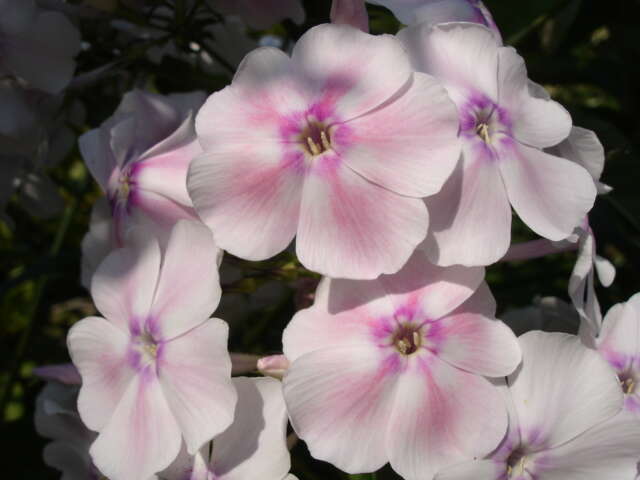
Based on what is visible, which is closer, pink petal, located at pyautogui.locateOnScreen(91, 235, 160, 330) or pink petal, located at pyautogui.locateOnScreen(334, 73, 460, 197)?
pink petal, located at pyautogui.locateOnScreen(334, 73, 460, 197)

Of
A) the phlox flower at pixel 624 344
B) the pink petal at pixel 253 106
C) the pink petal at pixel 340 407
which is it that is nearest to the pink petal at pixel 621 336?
the phlox flower at pixel 624 344

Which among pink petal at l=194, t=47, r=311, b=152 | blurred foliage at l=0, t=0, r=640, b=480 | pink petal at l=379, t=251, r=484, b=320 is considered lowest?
blurred foliage at l=0, t=0, r=640, b=480

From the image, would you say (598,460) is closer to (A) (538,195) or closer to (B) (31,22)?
(A) (538,195)

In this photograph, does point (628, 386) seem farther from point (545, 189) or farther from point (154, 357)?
point (154, 357)

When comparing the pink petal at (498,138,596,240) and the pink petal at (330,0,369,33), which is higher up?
the pink petal at (330,0,369,33)

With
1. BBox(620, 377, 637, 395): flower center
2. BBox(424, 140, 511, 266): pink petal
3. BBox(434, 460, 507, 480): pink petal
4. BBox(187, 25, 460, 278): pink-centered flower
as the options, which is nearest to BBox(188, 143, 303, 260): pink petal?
BBox(187, 25, 460, 278): pink-centered flower

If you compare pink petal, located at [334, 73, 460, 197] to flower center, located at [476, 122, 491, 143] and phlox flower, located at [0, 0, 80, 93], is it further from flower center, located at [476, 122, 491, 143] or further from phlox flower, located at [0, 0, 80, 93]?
phlox flower, located at [0, 0, 80, 93]

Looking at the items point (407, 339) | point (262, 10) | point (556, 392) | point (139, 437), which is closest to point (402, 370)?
point (407, 339)
